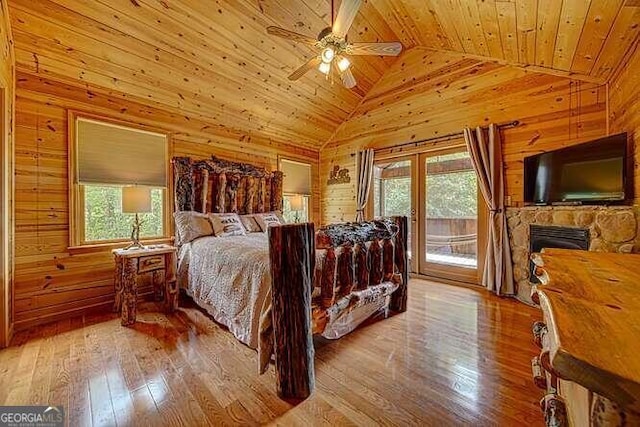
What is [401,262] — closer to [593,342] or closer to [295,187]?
[593,342]

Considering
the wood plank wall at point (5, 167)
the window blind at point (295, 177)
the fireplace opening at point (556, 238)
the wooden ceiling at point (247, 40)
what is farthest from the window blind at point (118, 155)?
the fireplace opening at point (556, 238)

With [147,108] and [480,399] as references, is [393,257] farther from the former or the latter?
[147,108]

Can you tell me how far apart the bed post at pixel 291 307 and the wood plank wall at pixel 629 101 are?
9.71 feet

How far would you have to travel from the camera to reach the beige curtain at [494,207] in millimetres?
3443

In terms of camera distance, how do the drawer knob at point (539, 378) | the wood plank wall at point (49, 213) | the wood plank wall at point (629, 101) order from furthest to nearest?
the wood plank wall at point (49, 213)
the wood plank wall at point (629, 101)
the drawer knob at point (539, 378)

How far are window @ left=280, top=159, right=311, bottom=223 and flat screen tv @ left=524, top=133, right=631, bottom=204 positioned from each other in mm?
3411

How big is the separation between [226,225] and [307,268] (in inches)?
89.2

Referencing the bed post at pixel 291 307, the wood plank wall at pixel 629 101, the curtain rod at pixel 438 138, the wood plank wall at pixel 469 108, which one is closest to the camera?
the bed post at pixel 291 307

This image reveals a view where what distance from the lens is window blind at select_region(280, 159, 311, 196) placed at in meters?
5.22

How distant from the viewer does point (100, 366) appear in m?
1.95

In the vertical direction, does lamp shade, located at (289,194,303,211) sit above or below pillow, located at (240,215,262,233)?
above

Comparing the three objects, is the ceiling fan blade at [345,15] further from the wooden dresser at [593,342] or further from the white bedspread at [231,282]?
the wooden dresser at [593,342]

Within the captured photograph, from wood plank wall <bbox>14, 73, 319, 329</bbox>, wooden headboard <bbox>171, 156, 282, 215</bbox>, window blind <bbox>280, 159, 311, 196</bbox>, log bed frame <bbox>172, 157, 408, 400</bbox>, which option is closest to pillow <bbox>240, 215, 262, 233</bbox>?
wooden headboard <bbox>171, 156, 282, 215</bbox>

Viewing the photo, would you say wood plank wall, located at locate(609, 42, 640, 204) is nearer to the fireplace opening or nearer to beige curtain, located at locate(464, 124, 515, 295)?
the fireplace opening
